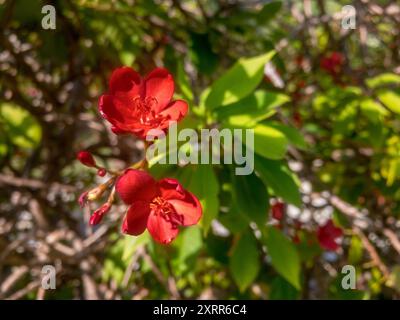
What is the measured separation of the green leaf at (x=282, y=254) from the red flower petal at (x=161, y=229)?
1.56 ft

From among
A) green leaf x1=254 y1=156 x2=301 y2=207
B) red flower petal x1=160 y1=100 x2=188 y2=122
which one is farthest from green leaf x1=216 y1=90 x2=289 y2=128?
red flower petal x1=160 y1=100 x2=188 y2=122

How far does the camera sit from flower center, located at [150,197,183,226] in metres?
1.09

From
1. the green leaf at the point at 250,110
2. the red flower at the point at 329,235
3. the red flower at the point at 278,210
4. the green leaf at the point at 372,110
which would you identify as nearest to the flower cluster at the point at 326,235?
the red flower at the point at 329,235

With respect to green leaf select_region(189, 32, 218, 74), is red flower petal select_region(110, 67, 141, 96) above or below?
above

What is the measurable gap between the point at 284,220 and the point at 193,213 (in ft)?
1.98

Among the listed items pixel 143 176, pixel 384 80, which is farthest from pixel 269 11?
pixel 143 176

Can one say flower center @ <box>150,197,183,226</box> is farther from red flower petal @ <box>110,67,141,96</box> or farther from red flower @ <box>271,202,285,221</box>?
red flower @ <box>271,202,285,221</box>

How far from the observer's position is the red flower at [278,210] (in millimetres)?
1597

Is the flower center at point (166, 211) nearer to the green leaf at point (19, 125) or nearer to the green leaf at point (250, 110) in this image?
the green leaf at point (250, 110)

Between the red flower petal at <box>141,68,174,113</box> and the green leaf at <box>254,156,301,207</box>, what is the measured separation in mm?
342

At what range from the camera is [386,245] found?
2.27 m

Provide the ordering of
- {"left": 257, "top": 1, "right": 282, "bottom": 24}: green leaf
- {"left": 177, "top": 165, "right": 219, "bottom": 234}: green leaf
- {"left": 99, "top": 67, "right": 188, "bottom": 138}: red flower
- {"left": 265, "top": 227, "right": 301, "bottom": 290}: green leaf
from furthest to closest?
{"left": 257, "top": 1, "right": 282, "bottom": 24}: green leaf
{"left": 265, "top": 227, "right": 301, "bottom": 290}: green leaf
{"left": 177, "top": 165, "right": 219, "bottom": 234}: green leaf
{"left": 99, "top": 67, "right": 188, "bottom": 138}: red flower
